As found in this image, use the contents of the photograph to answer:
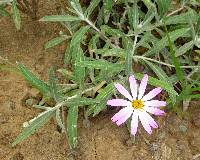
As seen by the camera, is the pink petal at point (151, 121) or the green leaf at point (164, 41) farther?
the green leaf at point (164, 41)

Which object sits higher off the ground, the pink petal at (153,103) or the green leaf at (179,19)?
the green leaf at (179,19)

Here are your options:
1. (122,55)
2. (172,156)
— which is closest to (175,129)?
(172,156)

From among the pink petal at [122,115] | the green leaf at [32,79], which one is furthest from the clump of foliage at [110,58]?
the pink petal at [122,115]

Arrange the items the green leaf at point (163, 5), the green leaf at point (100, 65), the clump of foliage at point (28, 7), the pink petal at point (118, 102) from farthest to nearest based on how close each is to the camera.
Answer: the clump of foliage at point (28, 7) < the green leaf at point (163, 5) < the green leaf at point (100, 65) < the pink petal at point (118, 102)

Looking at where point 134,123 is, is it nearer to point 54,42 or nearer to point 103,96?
point 103,96

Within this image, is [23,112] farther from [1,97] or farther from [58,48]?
[58,48]

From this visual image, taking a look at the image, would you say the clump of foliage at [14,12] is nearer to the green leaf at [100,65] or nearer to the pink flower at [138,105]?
the green leaf at [100,65]

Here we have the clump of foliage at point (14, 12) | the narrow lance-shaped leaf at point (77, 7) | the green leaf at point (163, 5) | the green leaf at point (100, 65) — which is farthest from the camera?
the clump of foliage at point (14, 12)
